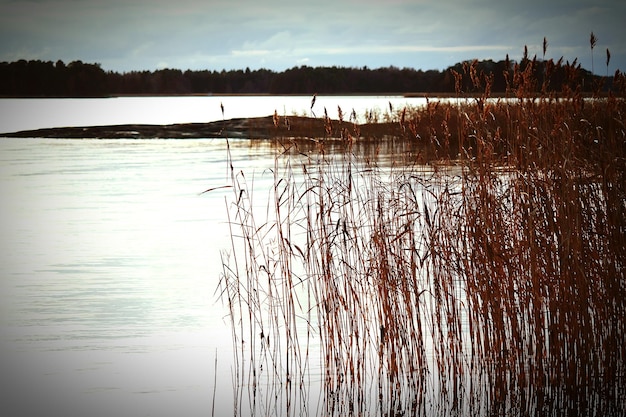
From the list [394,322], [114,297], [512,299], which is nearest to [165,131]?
[114,297]

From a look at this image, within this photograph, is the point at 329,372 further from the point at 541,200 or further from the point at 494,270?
the point at 541,200

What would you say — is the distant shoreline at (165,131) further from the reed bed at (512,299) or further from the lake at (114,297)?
the reed bed at (512,299)

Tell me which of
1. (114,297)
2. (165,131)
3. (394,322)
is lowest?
(114,297)

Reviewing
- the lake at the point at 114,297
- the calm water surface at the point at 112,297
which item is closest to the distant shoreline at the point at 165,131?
the lake at the point at 114,297

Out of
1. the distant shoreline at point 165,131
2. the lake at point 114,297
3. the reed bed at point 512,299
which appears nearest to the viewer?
the reed bed at point 512,299

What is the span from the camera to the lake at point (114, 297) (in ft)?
16.4

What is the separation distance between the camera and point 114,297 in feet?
23.4

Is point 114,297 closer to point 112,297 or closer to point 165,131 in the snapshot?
point 112,297

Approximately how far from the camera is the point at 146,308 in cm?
682

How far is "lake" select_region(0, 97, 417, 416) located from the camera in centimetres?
501

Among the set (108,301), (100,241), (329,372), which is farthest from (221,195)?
(329,372)

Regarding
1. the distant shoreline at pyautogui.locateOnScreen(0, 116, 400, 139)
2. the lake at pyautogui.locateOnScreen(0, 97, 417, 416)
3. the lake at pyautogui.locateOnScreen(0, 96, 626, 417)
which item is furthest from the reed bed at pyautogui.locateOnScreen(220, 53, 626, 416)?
the distant shoreline at pyautogui.locateOnScreen(0, 116, 400, 139)

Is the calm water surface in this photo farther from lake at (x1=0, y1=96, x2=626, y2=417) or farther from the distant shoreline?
the distant shoreline

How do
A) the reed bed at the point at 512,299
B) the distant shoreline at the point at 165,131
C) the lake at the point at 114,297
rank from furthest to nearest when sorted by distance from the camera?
the distant shoreline at the point at 165,131
the lake at the point at 114,297
the reed bed at the point at 512,299
